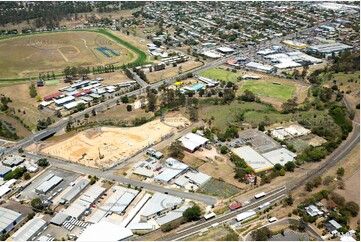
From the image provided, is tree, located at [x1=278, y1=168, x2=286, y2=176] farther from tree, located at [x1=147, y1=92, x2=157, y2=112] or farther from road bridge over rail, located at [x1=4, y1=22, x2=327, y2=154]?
road bridge over rail, located at [x1=4, y1=22, x2=327, y2=154]

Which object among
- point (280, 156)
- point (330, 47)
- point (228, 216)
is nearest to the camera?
point (228, 216)

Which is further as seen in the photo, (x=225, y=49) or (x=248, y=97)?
(x=225, y=49)

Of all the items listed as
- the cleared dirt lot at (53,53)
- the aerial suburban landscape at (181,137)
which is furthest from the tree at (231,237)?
the cleared dirt lot at (53,53)

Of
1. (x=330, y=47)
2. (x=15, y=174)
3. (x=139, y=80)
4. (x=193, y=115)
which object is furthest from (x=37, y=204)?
(x=330, y=47)

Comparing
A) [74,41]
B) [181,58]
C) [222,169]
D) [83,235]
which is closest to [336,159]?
[222,169]

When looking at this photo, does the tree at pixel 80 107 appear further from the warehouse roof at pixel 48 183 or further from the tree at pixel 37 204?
the tree at pixel 37 204

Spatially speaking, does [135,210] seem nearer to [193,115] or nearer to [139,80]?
[193,115]

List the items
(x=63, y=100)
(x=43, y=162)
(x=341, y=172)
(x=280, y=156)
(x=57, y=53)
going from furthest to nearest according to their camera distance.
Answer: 1. (x=57, y=53)
2. (x=63, y=100)
3. (x=280, y=156)
4. (x=43, y=162)
5. (x=341, y=172)
